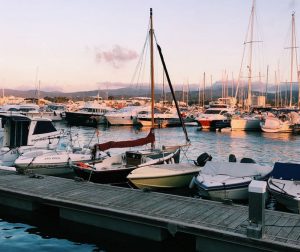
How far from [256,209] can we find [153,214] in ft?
11.2

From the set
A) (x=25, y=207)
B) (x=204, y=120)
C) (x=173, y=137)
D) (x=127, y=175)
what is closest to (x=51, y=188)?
(x=25, y=207)

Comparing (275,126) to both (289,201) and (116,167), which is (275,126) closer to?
(116,167)

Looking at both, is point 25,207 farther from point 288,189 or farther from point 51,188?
point 288,189

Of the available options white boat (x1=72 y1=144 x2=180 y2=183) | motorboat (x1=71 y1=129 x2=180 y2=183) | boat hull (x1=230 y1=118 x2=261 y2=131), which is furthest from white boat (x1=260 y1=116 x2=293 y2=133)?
white boat (x1=72 y1=144 x2=180 y2=183)

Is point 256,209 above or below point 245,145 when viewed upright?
above

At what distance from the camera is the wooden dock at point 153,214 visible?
10.9 metres

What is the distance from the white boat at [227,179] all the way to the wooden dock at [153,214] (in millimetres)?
2652

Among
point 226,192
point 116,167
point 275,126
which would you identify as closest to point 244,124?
point 275,126

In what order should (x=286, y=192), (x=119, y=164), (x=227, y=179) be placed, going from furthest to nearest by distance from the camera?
(x=119, y=164)
(x=227, y=179)
(x=286, y=192)

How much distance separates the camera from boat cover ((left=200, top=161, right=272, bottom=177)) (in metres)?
18.1

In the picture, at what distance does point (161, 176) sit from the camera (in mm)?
18781

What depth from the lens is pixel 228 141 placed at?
166 feet

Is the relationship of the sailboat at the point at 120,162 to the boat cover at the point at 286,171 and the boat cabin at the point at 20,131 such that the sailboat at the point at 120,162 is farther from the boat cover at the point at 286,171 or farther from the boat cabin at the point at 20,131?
the boat cabin at the point at 20,131

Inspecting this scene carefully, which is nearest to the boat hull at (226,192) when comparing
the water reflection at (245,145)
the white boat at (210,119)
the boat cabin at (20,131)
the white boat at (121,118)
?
the boat cabin at (20,131)
